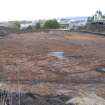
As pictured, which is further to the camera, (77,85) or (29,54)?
(29,54)

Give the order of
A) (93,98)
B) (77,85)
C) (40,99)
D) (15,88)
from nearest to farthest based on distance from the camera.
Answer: (40,99) < (93,98) < (15,88) < (77,85)

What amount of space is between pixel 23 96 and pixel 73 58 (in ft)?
21.9

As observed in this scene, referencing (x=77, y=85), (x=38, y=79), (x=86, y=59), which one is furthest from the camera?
(x=86, y=59)

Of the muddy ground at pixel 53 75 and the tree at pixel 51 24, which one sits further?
the tree at pixel 51 24

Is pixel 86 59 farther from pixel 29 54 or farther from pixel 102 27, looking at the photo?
pixel 102 27

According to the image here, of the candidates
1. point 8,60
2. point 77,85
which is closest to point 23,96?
point 77,85

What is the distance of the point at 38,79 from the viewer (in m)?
8.77

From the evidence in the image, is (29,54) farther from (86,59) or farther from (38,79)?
(38,79)

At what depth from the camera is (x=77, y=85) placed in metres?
8.17

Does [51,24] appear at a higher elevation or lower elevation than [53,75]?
lower

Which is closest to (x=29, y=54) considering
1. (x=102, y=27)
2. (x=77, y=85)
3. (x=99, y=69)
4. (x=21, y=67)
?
(x=21, y=67)

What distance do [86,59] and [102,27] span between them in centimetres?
2081

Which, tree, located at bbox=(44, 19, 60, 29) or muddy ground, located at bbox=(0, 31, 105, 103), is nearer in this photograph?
muddy ground, located at bbox=(0, 31, 105, 103)

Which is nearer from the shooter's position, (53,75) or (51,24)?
(53,75)
